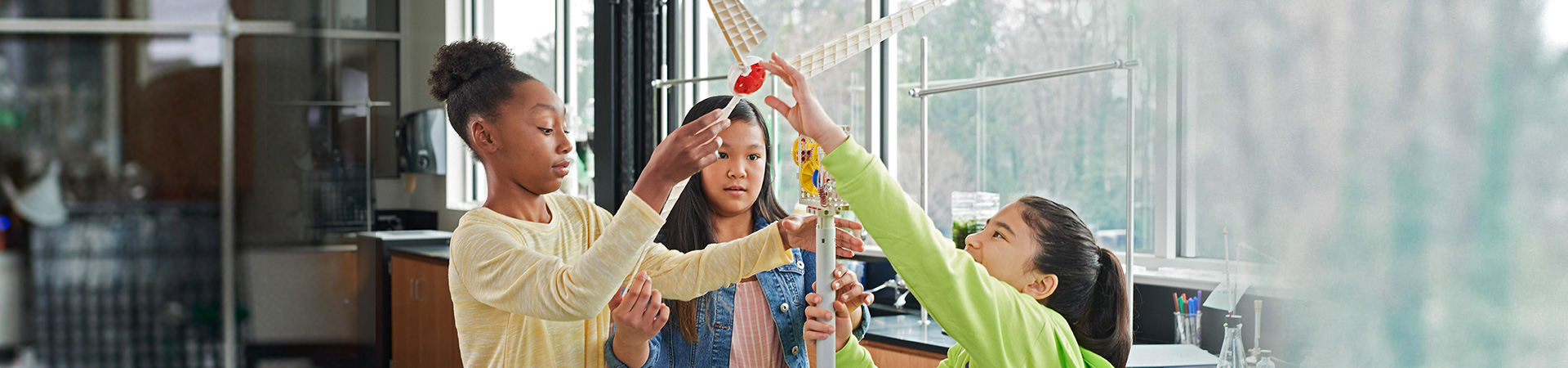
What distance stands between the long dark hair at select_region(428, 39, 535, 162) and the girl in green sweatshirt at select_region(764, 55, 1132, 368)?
36cm

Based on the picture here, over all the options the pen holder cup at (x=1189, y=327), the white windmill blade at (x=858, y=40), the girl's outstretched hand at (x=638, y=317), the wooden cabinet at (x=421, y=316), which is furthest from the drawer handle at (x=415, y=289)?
the white windmill blade at (x=858, y=40)

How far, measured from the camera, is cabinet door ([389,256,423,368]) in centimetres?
254

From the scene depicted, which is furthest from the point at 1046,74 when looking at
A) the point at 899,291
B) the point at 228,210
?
the point at 228,210

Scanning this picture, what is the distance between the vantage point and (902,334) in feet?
4.76

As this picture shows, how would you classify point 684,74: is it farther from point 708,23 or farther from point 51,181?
point 51,181

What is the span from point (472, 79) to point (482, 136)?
69 millimetres

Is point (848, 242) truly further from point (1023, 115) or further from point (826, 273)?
point (1023, 115)

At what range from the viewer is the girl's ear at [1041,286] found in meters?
0.84

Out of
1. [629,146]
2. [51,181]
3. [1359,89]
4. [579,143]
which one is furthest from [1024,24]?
[51,181]

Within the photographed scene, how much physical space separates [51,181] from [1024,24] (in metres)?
2.79

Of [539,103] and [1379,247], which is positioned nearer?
[1379,247]

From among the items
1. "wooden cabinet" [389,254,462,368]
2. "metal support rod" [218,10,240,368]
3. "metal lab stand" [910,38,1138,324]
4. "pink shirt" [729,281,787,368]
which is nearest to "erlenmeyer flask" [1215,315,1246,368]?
"metal lab stand" [910,38,1138,324]

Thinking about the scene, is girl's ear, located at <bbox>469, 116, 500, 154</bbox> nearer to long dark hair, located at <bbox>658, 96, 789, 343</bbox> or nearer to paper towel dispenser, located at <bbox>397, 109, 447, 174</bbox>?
long dark hair, located at <bbox>658, 96, 789, 343</bbox>

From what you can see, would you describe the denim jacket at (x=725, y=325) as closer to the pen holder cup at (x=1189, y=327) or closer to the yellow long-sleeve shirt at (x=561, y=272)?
the yellow long-sleeve shirt at (x=561, y=272)
